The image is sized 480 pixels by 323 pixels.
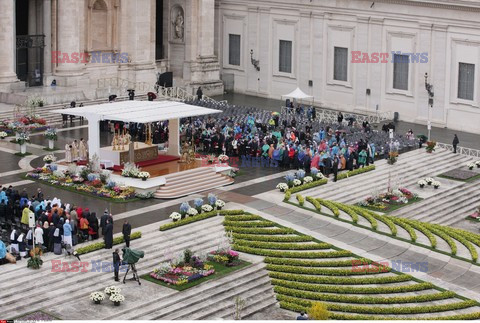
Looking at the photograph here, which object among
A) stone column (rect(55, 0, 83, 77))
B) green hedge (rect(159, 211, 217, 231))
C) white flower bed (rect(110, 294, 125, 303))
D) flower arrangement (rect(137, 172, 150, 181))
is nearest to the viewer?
white flower bed (rect(110, 294, 125, 303))

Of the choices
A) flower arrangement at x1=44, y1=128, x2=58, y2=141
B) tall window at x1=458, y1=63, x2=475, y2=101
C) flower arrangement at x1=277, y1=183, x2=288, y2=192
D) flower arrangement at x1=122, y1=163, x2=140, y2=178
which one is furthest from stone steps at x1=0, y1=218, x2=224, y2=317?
tall window at x1=458, y1=63, x2=475, y2=101

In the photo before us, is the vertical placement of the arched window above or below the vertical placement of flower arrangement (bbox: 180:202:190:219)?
above

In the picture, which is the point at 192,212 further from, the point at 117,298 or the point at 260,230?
the point at 117,298

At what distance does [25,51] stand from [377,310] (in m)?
43.3

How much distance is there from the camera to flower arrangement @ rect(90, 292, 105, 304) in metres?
41.7

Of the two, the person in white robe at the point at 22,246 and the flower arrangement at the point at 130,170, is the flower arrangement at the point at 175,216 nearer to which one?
the flower arrangement at the point at 130,170

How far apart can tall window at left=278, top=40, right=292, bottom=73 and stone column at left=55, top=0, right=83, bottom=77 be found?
16573 mm

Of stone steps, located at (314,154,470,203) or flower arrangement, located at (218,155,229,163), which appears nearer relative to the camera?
stone steps, located at (314,154,470,203)

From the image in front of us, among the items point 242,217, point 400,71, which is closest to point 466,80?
point 400,71

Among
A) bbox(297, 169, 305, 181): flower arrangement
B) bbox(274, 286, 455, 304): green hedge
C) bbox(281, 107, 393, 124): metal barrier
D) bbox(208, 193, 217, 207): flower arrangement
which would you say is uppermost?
bbox(281, 107, 393, 124): metal barrier

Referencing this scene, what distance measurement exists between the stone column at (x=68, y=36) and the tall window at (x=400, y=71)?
22669 mm

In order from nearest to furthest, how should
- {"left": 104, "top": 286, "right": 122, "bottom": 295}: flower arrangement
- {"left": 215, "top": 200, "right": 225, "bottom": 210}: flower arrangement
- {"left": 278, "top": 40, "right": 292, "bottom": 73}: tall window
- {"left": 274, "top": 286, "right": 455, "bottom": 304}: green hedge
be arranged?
1. {"left": 104, "top": 286, "right": 122, "bottom": 295}: flower arrangement
2. {"left": 274, "top": 286, "right": 455, "bottom": 304}: green hedge
3. {"left": 215, "top": 200, "right": 225, "bottom": 210}: flower arrangement
4. {"left": 278, "top": 40, "right": 292, "bottom": 73}: tall window

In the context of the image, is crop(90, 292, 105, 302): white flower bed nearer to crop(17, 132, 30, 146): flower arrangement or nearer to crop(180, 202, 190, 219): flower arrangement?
crop(180, 202, 190, 219): flower arrangement

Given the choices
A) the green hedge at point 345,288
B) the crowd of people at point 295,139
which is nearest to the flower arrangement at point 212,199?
the green hedge at point 345,288
